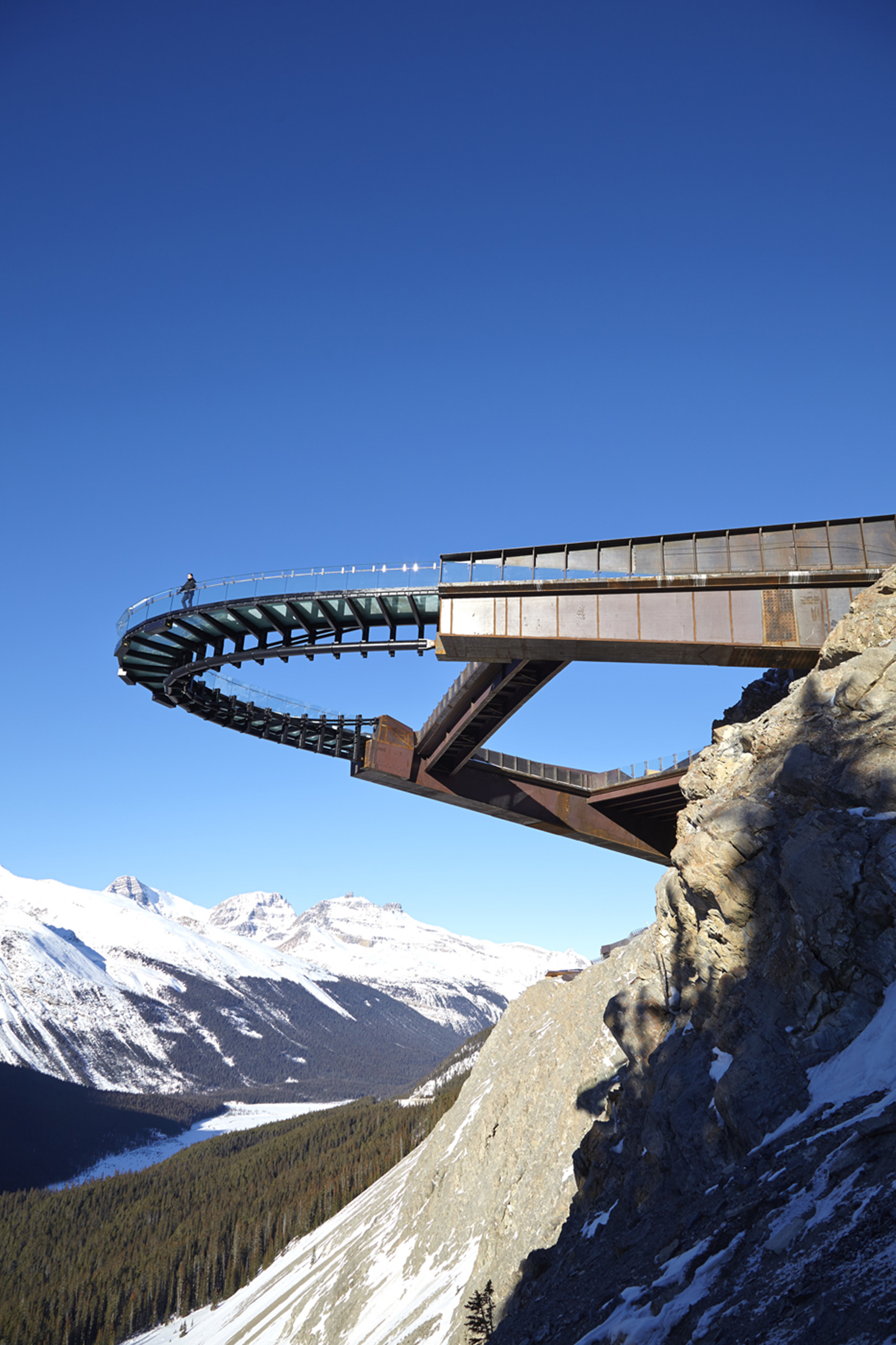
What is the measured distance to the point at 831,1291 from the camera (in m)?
6.33

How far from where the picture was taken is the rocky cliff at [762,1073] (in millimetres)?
7352

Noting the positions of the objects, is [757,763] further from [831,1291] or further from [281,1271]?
[281,1271]

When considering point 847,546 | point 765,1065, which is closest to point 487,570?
point 847,546

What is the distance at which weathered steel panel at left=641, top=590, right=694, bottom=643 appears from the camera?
69.4ft

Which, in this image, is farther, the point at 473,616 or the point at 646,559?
the point at 473,616

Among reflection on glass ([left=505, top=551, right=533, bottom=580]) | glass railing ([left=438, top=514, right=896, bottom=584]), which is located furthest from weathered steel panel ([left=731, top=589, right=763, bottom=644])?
reflection on glass ([left=505, top=551, right=533, bottom=580])

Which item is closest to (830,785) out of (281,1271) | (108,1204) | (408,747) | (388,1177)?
(408,747)

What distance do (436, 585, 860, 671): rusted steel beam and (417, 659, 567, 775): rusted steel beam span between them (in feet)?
4.55

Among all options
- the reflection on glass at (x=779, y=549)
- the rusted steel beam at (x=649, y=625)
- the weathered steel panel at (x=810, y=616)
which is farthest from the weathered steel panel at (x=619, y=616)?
the weathered steel panel at (x=810, y=616)

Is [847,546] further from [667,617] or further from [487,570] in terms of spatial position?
[487,570]

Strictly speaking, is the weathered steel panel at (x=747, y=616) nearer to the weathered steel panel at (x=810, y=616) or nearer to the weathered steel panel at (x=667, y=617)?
the weathered steel panel at (x=810, y=616)

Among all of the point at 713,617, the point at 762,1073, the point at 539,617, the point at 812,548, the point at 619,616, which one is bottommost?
the point at 762,1073

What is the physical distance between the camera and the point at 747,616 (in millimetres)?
20797

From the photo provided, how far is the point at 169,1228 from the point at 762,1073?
5065 inches
